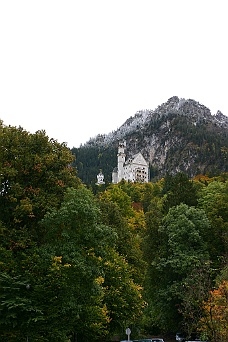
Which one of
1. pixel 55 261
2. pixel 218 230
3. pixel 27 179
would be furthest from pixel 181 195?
pixel 55 261

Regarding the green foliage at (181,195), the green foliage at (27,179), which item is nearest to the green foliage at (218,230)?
the green foliage at (181,195)

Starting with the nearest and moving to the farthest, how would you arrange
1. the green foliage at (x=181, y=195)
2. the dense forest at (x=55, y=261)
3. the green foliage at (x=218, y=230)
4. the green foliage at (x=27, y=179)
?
the dense forest at (x=55, y=261) → the green foliage at (x=27, y=179) → the green foliage at (x=218, y=230) → the green foliage at (x=181, y=195)

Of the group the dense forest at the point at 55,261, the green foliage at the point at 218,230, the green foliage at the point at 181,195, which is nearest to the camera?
the dense forest at the point at 55,261

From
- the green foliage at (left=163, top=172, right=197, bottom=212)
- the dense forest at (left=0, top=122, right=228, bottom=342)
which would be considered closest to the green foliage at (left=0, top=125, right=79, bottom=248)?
the dense forest at (left=0, top=122, right=228, bottom=342)

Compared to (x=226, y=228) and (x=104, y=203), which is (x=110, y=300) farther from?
(x=226, y=228)

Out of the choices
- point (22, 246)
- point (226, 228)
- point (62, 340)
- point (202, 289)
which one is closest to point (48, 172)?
point (22, 246)

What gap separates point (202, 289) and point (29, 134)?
12.1 metres

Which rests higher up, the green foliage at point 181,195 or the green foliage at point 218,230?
the green foliage at point 181,195

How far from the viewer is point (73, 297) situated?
68.3 feet

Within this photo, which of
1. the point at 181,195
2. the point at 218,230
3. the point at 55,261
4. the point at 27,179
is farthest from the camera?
the point at 181,195

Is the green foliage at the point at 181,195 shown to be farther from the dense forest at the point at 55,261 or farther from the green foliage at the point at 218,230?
the dense forest at the point at 55,261

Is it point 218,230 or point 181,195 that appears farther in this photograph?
point 181,195

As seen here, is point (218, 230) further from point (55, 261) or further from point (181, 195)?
point (55, 261)

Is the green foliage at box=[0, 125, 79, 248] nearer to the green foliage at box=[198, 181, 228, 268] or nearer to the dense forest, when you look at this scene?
the dense forest
